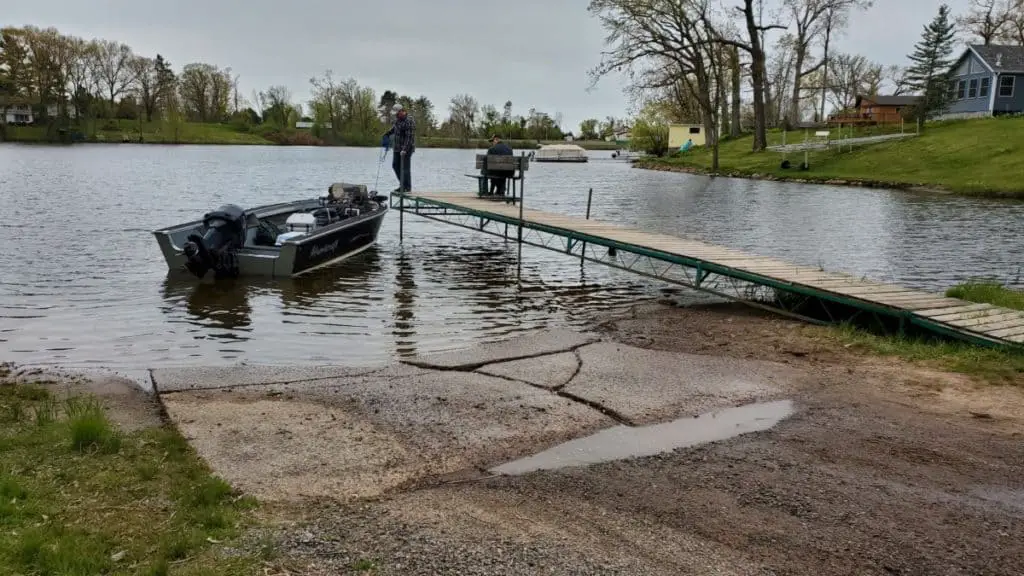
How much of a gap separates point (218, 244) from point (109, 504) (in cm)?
853

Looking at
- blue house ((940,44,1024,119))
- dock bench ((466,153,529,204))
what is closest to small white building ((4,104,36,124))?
dock bench ((466,153,529,204))

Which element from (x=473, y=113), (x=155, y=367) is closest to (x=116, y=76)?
(x=473, y=113)

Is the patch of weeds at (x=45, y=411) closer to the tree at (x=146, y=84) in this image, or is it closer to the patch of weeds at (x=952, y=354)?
the patch of weeds at (x=952, y=354)

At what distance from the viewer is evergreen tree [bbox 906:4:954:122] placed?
46.8m

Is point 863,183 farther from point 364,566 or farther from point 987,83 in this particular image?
point 364,566

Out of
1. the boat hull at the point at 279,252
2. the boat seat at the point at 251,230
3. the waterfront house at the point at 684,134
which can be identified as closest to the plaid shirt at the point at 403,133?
the boat hull at the point at 279,252

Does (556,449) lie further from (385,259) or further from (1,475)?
(385,259)

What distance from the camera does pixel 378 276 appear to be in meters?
13.4

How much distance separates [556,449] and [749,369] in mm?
2887

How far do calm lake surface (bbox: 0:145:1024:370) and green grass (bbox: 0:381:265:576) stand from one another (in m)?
2.99

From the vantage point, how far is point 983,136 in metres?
37.9

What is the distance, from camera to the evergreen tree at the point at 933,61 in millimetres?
46812

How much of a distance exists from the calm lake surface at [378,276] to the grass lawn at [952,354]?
3.30 m

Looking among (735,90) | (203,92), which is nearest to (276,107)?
(203,92)
